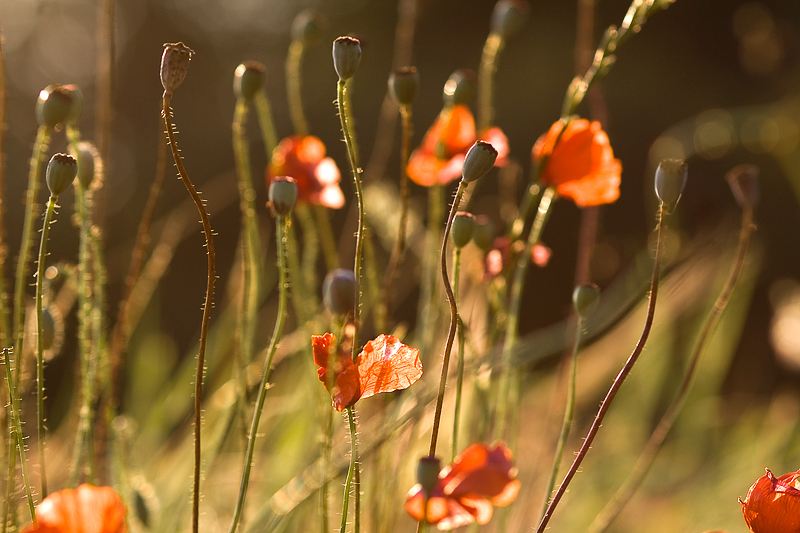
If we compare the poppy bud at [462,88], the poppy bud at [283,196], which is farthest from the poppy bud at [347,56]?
the poppy bud at [462,88]

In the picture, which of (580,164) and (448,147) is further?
(448,147)

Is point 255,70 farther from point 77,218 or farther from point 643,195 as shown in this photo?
point 643,195

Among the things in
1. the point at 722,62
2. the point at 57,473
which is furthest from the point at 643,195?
the point at 57,473

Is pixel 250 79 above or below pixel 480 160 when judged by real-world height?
above

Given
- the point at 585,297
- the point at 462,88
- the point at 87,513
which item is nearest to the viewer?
the point at 87,513

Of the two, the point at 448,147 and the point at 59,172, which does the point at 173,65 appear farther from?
the point at 448,147

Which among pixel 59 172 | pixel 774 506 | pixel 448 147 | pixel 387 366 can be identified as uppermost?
pixel 448 147

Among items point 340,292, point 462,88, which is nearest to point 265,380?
point 340,292

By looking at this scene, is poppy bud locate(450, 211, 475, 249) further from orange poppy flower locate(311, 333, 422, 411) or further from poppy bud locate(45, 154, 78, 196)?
poppy bud locate(45, 154, 78, 196)
